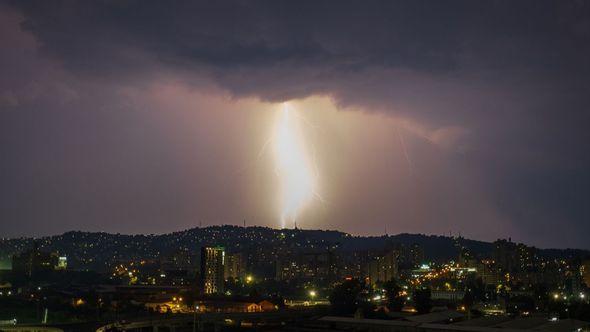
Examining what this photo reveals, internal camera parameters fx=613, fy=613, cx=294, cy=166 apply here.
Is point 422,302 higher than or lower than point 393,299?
higher

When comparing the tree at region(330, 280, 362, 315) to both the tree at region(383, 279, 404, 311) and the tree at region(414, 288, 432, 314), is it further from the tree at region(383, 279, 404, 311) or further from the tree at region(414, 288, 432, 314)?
the tree at region(414, 288, 432, 314)

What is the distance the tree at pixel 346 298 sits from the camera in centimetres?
6550

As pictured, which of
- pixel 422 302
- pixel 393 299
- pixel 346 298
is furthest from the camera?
pixel 346 298

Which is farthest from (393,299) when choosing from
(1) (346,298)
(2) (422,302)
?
(2) (422,302)

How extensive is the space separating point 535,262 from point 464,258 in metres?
19.1

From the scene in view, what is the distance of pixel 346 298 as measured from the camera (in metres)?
68.6

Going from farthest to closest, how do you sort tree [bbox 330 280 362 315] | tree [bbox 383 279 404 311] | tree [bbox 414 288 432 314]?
1. tree [bbox 330 280 362 315]
2. tree [bbox 383 279 404 311]
3. tree [bbox 414 288 432 314]

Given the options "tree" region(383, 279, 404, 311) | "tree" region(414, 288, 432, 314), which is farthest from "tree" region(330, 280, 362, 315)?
"tree" region(414, 288, 432, 314)

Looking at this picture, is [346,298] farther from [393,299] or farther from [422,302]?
[422,302]

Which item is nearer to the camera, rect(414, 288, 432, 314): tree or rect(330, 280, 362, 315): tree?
rect(414, 288, 432, 314): tree

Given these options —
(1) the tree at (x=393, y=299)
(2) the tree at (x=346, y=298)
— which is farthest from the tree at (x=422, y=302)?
(2) the tree at (x=346, y=298)

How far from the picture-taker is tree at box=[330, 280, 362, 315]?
65500mm

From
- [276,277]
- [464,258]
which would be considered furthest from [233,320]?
[464,258]

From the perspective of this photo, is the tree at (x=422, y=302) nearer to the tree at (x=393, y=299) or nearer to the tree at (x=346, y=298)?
the tree at (x=393, y=299)
